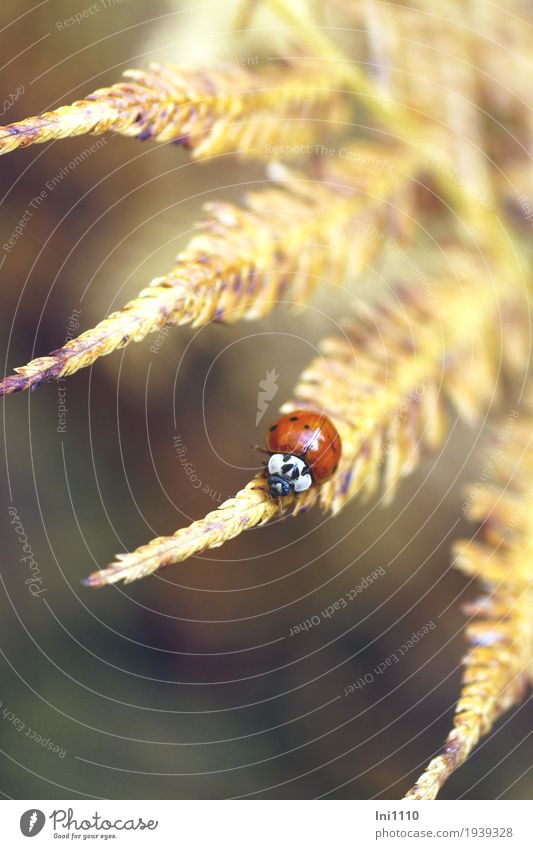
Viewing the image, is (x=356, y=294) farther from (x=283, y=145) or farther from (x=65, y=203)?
(x=65, y=203)

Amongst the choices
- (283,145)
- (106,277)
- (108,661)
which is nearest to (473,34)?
(283,145)

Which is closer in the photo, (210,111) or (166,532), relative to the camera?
(210,111)

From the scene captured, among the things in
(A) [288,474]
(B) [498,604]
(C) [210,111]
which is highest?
(C) [210,111]

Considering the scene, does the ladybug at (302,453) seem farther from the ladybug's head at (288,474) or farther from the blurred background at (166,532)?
the blurred background at (166,532)

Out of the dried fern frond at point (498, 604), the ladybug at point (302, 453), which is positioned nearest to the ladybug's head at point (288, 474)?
the ladybug at point (302, 453)

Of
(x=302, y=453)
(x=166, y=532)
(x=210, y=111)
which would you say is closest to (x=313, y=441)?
(x=302, y=453)

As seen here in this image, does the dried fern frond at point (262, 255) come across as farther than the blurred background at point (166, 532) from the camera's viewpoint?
No

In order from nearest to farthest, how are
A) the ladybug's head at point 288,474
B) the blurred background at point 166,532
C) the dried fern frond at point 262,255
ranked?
the dried fern frond at point 262,255 < the ladybug's head at point 288,474 < the blurred background at point 166,532

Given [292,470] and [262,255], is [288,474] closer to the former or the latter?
[292,470]
